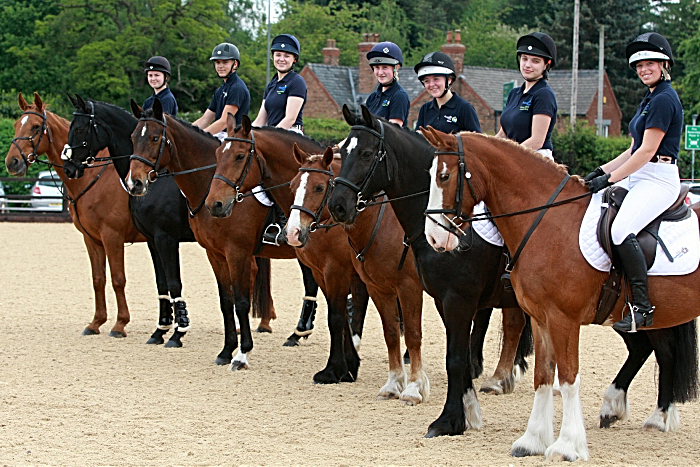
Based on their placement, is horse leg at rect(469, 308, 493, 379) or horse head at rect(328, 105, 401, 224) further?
horse leg at rect(469, 308, 493, 379)

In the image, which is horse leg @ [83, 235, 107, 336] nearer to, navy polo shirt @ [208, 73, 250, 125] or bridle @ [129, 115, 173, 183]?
bridle @ [129, 115, 173, 183]

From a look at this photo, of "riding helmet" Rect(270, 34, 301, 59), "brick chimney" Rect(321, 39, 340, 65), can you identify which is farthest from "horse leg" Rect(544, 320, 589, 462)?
"brick chimney" Rect(321, 39, 340, 65)

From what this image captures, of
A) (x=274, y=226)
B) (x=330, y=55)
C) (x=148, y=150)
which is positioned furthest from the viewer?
(x=330, y=55)

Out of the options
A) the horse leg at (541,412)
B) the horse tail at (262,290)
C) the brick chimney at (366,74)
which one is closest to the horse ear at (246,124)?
the horse tail at (262,290)

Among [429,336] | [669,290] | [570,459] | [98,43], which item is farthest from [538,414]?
[98,43]

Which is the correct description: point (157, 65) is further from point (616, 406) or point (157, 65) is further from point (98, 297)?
point (616, 406)

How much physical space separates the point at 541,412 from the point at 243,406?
2.77m

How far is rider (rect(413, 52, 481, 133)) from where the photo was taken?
7816mm

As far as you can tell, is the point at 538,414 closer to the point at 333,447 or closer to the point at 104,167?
the point at 333,447

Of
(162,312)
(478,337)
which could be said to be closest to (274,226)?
(162,312)

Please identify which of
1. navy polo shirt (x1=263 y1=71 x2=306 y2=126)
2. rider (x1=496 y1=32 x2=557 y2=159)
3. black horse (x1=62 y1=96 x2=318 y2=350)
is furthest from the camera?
black horse (x1=62 y1=96 x2=318 y2=350)

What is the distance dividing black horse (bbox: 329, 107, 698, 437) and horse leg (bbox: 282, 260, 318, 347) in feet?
12.3

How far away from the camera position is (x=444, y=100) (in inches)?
314

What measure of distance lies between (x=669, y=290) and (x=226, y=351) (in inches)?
207
